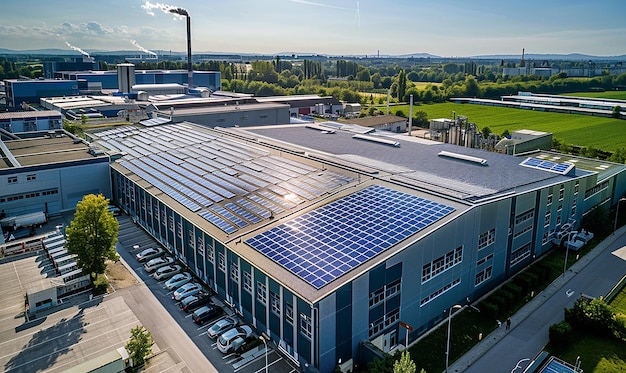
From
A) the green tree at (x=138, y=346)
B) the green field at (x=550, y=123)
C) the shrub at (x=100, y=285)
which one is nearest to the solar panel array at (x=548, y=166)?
the green tree at (x=138, y=346)

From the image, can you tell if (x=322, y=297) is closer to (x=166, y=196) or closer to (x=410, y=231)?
(x=410, y=231)

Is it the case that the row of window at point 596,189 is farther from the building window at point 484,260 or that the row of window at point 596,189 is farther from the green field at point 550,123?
the green field at point 550,123

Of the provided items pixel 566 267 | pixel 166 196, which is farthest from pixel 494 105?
pixel 166 196

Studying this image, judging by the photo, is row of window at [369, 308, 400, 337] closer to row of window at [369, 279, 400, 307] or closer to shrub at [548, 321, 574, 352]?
row of window at [369, 279, 400, 307]

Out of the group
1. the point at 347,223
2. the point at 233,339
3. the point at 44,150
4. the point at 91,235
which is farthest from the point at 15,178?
the point at 347,223

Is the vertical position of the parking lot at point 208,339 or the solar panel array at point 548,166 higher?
the solar panel array at point 548,166

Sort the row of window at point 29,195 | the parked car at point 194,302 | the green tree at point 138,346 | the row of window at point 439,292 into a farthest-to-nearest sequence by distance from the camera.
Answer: the row of window at point 29,195
the parked car at point 194,302
the row of window at point 439,292
the green tree at point 138,346

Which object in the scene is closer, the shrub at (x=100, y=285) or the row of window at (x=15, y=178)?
the shrub at (x=100, y=285)
